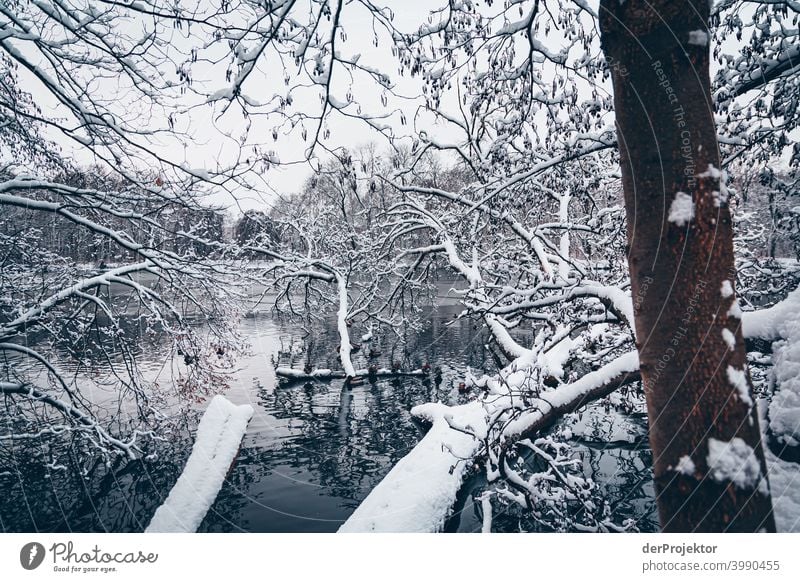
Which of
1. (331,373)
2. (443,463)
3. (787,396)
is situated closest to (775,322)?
(787,396)

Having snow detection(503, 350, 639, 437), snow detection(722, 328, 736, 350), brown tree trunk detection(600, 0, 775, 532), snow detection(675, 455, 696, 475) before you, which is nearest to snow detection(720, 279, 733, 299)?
brown tree trunk detection(600, 0, 775, 532)

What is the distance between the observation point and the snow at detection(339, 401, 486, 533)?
13.3 feet

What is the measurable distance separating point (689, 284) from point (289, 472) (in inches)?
340

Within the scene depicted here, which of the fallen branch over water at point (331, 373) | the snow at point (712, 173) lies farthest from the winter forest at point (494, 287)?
the fallen branch over water at point (331, 373)

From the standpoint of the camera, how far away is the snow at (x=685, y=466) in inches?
71.9

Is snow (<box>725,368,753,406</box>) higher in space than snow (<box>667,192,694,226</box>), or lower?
lower

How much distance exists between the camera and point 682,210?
1835mm

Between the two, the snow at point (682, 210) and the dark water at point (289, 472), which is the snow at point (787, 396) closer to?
the snow at point (682, 210)

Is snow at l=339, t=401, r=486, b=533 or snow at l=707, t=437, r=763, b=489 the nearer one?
snow at l=707, t=437, r=763, b=489

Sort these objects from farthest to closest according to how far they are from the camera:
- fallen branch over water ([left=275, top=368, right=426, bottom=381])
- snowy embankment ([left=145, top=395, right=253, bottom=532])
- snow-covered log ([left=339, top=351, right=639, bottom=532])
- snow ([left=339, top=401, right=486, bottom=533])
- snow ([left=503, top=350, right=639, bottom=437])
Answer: fallen branch over water ([left=275, top=368, right=426, bottom=381]) < snow ([left=339, top=401, right=486, bottom=533]) < snowy embankment ([left=145, top=395, right=253, bottom=532]) < snow-covered log ([left=339, top=351, right=639, bottom=532]) < snow ([left=503, top=350, right=639, bottom=437])

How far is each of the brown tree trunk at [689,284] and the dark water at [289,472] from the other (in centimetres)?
354

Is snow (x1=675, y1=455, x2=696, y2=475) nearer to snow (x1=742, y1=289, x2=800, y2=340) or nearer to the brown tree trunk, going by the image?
the brown tree trunk

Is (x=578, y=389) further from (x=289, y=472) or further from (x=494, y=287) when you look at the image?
(x=289, y=472)

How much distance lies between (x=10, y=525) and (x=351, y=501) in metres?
5.61
